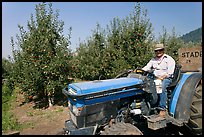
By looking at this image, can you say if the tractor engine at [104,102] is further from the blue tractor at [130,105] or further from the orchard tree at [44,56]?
the orchard tree at [44,56]

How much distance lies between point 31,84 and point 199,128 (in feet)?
17.8

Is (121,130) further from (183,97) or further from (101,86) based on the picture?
(183,97)

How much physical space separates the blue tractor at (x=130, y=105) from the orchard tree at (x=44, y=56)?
11.5 ft

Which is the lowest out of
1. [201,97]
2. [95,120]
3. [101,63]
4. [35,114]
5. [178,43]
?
[35,114]

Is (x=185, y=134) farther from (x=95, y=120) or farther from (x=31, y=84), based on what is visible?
(x=31, y=84)

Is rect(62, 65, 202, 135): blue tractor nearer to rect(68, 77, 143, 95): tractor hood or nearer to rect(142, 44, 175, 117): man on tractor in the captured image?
rect(68, 77, 143, 95): tractor hood

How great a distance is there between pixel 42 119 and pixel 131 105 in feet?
11.7

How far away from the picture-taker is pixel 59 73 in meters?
7.25

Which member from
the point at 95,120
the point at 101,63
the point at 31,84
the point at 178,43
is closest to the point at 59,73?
the point at 31,84

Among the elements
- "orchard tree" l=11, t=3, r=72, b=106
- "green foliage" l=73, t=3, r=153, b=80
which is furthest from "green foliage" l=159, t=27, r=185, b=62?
"orchard tree" l=11, t=3, r=72, b=106

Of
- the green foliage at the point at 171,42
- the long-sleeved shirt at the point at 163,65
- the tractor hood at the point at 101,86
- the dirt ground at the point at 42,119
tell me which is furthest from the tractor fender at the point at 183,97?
the green foliage at the point at 171,42

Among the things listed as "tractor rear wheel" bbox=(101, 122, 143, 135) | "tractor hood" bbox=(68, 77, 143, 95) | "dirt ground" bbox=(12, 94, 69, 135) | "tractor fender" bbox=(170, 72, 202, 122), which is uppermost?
"tractor hood" bbox=(68, 77, 143, 95)

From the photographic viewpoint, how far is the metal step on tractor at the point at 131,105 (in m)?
3.33

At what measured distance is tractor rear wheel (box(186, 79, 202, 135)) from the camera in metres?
3.63
